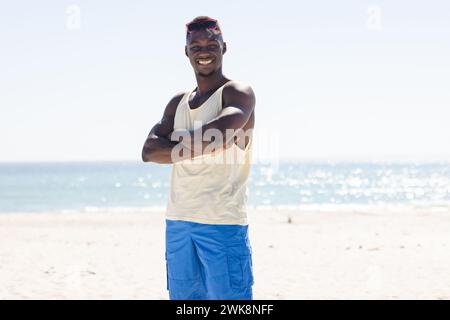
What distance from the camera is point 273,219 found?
20078mm

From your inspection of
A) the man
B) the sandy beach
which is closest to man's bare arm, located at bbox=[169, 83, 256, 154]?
the man

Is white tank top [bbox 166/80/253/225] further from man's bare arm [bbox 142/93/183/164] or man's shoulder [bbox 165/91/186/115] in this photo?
man's shoulder [bbox 165/91/186/115]

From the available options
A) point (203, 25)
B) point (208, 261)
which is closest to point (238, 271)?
point (208, 261)

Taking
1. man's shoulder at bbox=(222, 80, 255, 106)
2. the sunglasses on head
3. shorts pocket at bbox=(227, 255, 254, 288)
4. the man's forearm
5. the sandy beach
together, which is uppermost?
the sunglasses on head

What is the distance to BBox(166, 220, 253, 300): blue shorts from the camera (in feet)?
8.32

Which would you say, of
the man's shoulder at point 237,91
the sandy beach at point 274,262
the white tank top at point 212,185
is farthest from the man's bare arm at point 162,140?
the sandy beach at point 274,262

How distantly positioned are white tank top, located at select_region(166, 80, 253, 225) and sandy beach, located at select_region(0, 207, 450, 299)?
184 inches

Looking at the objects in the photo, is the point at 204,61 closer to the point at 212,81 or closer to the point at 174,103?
the point at 212,81

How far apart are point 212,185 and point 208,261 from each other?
0.35 m

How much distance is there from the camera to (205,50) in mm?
2695

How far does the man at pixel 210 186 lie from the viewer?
2.54 m
